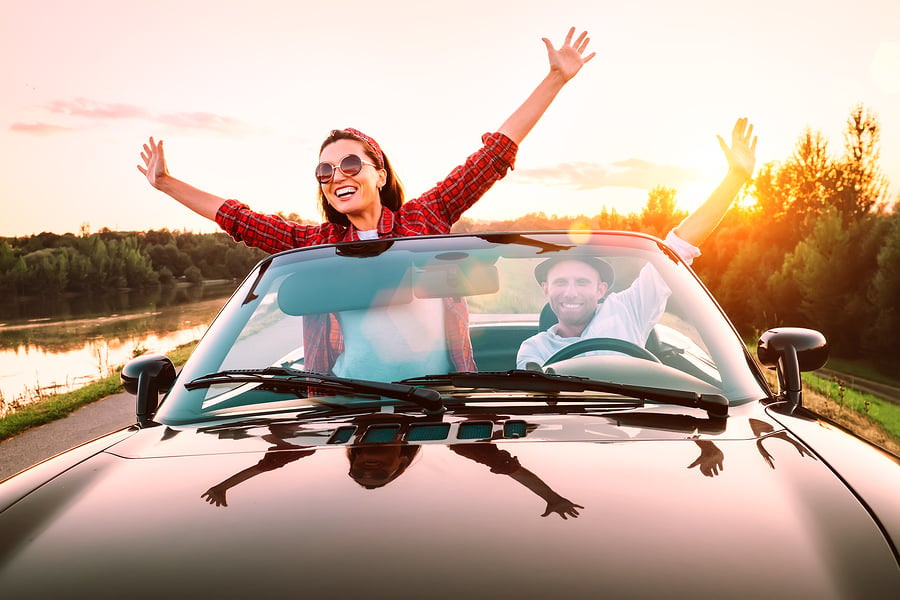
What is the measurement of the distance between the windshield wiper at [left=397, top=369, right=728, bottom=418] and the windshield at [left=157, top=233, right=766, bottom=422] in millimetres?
200

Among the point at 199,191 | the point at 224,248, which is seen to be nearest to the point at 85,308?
the point at 224,248

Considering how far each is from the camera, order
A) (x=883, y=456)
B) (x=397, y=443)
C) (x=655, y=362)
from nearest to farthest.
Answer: (x=397, y=443), (x=883, y=456), (x=655, y=362)

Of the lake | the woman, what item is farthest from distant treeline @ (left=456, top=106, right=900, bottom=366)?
the woman

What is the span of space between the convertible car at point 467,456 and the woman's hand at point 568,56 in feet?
7.71

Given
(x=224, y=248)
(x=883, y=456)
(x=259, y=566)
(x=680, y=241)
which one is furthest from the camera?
(x=224, y=248)

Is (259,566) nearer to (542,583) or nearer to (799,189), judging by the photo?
(542,583)

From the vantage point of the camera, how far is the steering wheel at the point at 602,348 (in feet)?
8.34

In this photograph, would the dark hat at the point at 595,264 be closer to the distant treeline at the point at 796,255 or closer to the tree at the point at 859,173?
the distant treeline at the point at 796,255

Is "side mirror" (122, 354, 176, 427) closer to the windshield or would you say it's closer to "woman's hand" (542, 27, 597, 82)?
the windshield

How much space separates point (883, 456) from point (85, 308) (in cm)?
8225

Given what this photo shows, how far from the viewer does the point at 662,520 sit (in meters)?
1.52

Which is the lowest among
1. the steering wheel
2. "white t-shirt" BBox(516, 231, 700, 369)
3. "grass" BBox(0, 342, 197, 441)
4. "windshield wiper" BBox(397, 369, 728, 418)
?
"grass" BBox(0, 342, 197, 441)

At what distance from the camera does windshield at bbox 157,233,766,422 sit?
2.59m

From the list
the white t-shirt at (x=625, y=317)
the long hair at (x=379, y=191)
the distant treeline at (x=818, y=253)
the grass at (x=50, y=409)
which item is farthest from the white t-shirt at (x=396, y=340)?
the distant treeline at (x=818, y=253)
